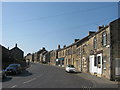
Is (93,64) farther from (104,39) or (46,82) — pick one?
(46,82)

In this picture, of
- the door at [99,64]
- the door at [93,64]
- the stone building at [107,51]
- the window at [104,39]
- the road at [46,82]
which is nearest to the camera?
the road at [46,82]

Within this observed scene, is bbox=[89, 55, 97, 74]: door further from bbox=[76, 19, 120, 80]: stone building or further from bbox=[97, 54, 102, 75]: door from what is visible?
bbox=[97, 54, 102, 75]: door

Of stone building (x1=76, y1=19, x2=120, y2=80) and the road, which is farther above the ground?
stone building (x1=76, y1=19, x2=120, y2=80)

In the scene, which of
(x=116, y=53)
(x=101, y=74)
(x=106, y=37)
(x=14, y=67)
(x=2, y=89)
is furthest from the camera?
(x=14, y=67)

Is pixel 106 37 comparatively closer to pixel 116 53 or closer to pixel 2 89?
pixel 116 53

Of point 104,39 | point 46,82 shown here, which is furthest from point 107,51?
point 46,82

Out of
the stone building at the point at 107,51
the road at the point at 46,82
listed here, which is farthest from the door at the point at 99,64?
the road at the point at 46,82

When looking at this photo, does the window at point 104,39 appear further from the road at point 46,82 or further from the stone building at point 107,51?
the road at point 46,82

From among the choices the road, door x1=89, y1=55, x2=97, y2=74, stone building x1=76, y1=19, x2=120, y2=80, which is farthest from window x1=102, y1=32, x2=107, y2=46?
the road

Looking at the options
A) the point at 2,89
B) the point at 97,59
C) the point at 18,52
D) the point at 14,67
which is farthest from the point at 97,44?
the point at 18,52

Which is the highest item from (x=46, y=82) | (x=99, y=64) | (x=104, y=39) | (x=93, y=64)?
(x=104, y=39)

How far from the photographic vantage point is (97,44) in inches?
1099

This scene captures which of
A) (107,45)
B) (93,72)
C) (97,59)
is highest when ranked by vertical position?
(107,45)

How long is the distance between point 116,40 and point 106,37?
1496 mm
